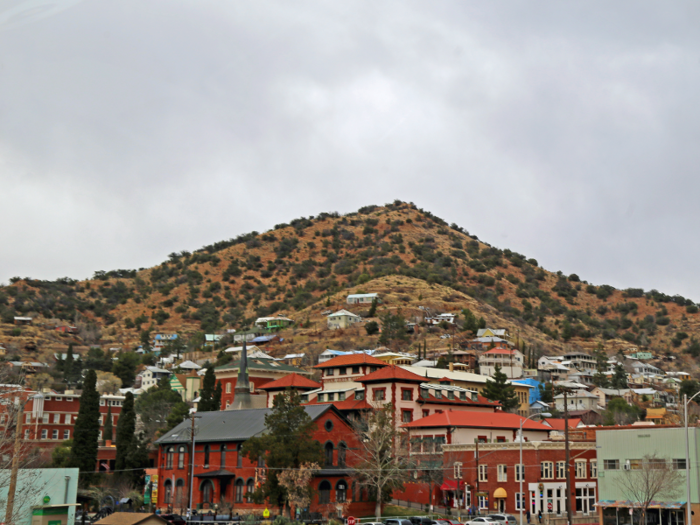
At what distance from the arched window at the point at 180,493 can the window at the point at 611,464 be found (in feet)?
132

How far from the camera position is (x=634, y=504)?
60.9 metres

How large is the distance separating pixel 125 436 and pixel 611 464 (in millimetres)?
53460

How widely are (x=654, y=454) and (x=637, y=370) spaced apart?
13135 centimetres

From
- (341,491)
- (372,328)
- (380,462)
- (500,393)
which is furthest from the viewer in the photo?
(372,328)

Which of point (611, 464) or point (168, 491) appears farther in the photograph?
point (168, 491)

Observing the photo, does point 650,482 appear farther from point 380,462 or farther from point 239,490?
point 239,490

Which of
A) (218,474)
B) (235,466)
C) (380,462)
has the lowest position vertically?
(218,474)

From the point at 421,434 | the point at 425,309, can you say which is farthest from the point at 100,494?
the point at 425,309

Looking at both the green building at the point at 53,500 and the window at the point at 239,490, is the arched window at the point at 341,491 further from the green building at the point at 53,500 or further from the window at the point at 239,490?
the green building at the point at 53,500

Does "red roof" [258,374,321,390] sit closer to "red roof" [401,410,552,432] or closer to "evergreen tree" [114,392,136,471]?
"evergreen tree" [114,392,136,471]

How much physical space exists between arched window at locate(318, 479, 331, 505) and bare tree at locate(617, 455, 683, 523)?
24.9 metres

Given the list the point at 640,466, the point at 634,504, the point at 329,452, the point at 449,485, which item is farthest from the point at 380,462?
the point at 640,466

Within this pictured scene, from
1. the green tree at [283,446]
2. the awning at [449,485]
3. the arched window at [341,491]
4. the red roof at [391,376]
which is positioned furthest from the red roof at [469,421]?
the green tree at [283,446]

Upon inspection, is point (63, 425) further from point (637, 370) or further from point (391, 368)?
point (637, 370)
